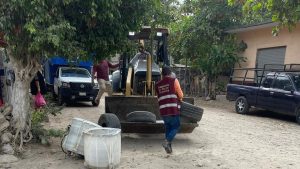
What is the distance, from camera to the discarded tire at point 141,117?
8.93 m

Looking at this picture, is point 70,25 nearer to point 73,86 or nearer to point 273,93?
point 273,93

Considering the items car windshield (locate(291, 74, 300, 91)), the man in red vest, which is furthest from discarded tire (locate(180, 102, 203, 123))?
car windshield (locate(291, 74, 300, 91))

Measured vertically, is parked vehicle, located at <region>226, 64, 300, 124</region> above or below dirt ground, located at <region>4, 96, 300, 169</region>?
above

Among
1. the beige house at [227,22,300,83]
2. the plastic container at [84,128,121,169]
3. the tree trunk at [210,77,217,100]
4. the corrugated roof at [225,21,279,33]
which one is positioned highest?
the corrugated roof at [225,21,279,33]

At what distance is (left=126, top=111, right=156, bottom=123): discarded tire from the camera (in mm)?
8930

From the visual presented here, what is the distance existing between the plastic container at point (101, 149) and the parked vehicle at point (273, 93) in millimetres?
8658

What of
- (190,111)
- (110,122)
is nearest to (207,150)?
(190,111)

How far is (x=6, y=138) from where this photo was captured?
752 centimetres

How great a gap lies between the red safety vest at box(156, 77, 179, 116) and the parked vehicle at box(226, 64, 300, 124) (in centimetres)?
678

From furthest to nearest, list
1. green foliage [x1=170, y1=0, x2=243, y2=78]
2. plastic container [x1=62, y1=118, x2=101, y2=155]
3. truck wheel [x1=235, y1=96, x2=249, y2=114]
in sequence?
green foliage [x1=170, y1=0, x2=243, y2=78] → truck wheel [x1=235, y1=96, x2=249, y2=114] → plastic container [x1=62, y1=118, x2=101, y2=155]

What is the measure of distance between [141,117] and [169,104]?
3.67 ft

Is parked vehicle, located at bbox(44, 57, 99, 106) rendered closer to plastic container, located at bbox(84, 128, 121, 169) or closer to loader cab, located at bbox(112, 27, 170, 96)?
loader cab, located at bbox(112, 27, 170, 96)

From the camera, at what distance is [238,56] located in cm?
2117

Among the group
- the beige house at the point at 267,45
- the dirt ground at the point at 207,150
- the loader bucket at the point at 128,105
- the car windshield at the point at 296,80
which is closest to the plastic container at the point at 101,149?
the dirt ground at the point at 207,150
